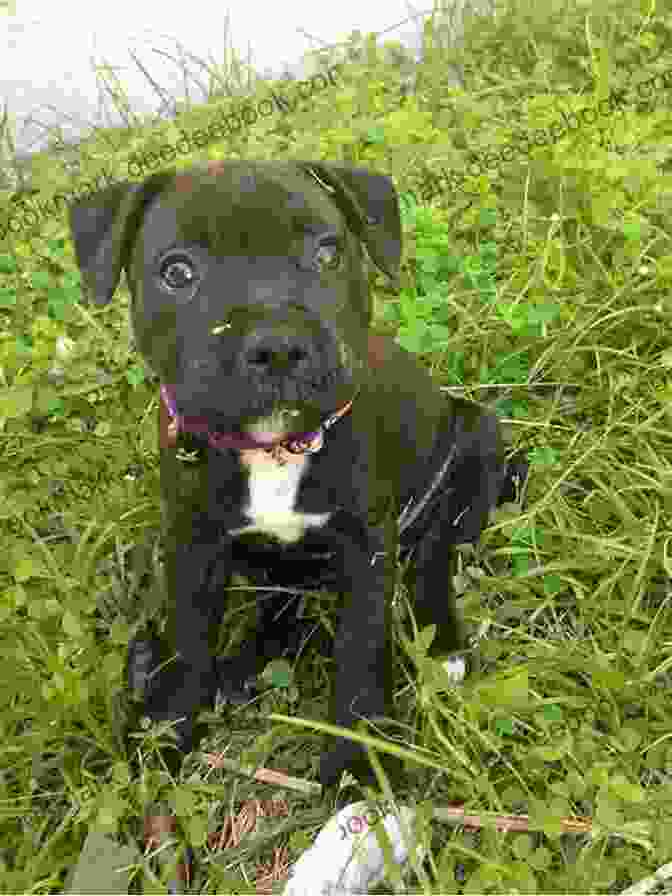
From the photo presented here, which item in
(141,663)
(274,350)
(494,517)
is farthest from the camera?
(494,517)

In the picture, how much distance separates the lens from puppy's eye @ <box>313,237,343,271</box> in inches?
83.5

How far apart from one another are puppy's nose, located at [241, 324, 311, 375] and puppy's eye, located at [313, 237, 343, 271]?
274mm

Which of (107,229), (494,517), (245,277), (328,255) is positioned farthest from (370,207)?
(494,517)

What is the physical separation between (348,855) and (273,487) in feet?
2.93

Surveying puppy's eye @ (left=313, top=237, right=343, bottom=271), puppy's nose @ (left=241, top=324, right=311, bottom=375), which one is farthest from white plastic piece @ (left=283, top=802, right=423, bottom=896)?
puppy's eye @ (left=313, top=237, right=343, bottom=271)

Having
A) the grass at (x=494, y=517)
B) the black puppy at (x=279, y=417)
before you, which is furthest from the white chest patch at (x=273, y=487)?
the grass at (x=494, y=517)

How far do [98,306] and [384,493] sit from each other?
0.80 metres

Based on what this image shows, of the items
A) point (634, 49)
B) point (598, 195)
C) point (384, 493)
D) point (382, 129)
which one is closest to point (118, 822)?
point (384, 493)

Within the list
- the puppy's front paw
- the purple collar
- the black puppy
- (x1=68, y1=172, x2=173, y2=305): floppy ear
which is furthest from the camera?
the puppy's front paw

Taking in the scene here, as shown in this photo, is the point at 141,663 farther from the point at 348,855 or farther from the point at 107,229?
the point at 107,229

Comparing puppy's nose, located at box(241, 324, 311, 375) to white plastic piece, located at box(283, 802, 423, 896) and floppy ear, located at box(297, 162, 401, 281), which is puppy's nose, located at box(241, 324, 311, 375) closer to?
floppy ear, located at box(297, 162, 401, 281)

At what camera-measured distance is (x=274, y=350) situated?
1869mm

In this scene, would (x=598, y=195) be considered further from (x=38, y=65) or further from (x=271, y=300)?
(x=38, y=65)

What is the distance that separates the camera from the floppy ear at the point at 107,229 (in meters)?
2.23
